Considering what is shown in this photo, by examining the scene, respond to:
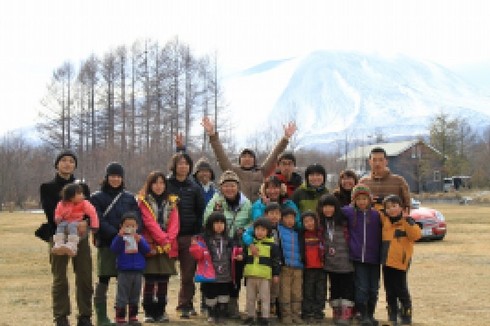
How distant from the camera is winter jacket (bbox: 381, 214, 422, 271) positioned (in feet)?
21.9

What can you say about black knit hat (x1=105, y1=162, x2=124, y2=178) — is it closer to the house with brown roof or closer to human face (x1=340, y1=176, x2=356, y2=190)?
human face (x1=340, y1=176, x2=356, y2=190)

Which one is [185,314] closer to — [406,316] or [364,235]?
[364,235]

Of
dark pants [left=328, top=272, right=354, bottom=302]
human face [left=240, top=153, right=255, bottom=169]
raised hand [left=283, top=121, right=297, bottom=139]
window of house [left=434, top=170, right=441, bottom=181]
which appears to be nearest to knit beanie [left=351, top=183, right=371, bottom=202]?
dark pants [left=328, top=272, right=354, bottom=302]

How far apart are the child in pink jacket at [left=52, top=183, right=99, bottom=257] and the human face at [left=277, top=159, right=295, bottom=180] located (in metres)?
2.39

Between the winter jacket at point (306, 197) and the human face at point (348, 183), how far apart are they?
9.3 inches

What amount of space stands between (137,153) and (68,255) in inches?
1289

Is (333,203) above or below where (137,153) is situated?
below

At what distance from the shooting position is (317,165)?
23.4ft

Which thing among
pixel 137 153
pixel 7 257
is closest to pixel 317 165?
pixel 7 257

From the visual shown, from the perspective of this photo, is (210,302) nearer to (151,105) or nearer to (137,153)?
(137,153)

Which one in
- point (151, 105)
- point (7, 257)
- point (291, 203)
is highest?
point (151, 105)

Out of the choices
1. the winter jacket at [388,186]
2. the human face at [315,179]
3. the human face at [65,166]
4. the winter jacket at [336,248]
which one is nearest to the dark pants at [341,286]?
the winter jacket at [336,248]

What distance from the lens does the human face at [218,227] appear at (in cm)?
673

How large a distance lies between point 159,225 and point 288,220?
1.43 m
